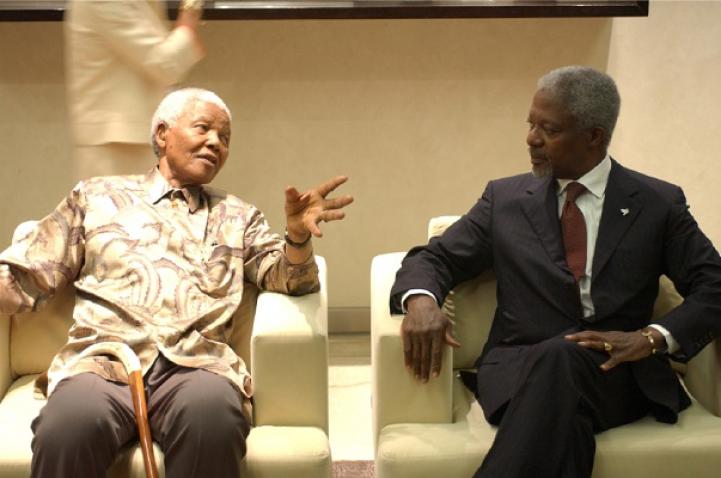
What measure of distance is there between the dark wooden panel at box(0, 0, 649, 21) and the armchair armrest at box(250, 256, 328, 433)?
1.67 metres

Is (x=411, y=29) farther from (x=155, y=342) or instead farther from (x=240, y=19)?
(x=155, y=342)

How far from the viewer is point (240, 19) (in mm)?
4332

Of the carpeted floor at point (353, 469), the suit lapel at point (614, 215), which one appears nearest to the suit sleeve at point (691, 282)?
the suit lapel at point (614, 215)

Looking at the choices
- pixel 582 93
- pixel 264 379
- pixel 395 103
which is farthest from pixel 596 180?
pixel 395 103

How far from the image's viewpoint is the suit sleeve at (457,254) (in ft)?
10.2

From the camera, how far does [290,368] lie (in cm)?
293

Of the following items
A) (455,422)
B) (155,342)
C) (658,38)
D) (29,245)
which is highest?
(658,38)

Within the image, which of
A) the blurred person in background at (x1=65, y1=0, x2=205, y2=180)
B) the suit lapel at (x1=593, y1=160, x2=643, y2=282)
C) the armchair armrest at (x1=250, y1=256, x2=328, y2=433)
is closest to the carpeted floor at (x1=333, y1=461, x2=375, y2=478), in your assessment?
the armchair armrest at (x1=250, y1=256, x2=328, y2=433)

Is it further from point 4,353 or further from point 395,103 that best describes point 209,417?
point 395,103

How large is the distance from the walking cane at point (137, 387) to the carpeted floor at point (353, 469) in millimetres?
896

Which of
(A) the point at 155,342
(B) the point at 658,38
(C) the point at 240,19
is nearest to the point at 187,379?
(A) the point at 155,342

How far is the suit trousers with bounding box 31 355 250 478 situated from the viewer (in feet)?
8.76

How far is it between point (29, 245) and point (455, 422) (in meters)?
1.26

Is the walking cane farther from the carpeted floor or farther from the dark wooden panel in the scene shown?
the dark wooden panel
